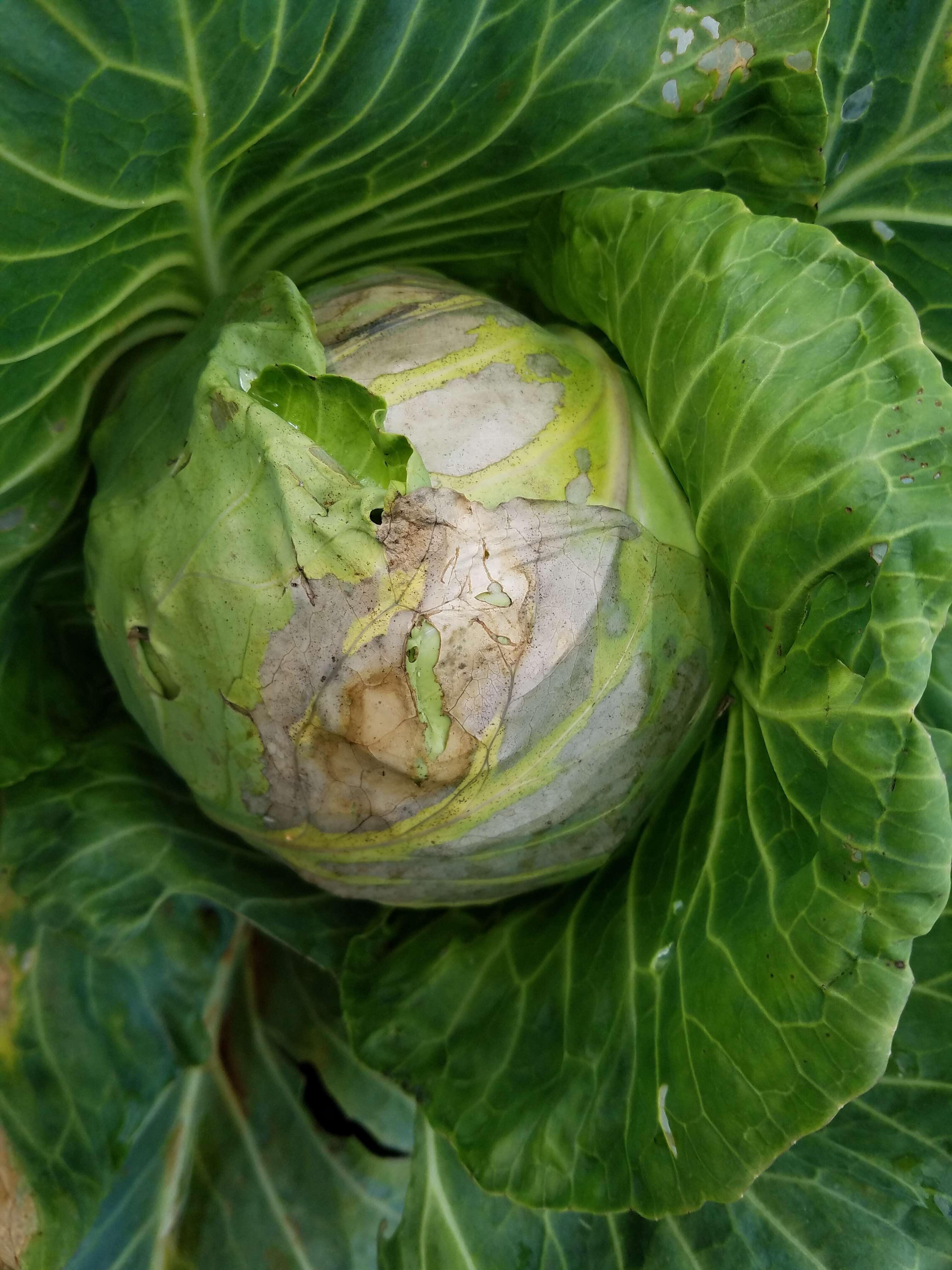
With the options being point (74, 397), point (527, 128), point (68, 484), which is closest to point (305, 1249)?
point (68, 484)

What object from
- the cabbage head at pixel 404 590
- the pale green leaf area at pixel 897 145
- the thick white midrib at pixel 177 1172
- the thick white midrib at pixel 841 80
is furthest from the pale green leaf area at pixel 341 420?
the thick white midrib at pixel 177 1172

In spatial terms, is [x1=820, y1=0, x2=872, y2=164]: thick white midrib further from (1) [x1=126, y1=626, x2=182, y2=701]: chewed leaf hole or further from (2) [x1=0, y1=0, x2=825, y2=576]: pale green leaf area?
(1) [x1=126, y1=626, x2=182, y2=701]: chewed leaf hole

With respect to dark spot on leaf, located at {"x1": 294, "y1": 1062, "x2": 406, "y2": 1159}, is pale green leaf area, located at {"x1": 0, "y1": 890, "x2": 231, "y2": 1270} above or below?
above

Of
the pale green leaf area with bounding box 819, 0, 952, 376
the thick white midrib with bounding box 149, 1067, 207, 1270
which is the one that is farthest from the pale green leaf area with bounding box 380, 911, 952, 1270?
the pale green leaf area with bounding box 819, 0, 952, 376

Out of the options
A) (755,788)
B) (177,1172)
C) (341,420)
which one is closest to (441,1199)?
(177,1172)

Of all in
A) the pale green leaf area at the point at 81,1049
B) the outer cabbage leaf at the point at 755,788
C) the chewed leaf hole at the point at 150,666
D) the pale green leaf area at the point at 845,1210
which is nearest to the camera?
the outer cabbage leaf at the point at 755,788

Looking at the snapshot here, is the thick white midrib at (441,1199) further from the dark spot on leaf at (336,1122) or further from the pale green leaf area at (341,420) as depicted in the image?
the pale green leaf area at (341,420)
